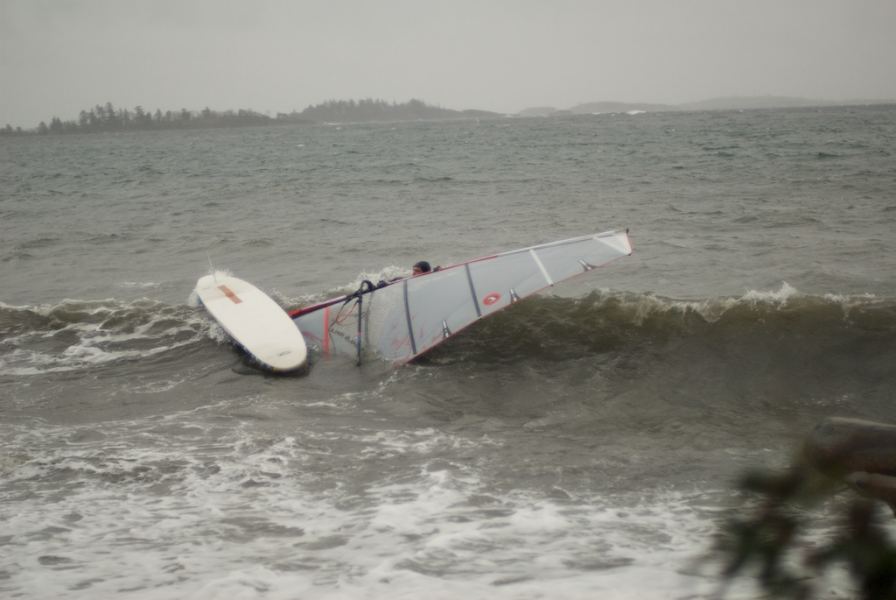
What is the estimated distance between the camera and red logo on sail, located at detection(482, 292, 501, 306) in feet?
28.9

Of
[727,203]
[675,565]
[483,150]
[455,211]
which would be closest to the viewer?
[675,565]

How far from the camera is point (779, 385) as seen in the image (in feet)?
28.4

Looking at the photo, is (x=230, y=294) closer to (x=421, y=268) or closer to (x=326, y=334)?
(x=326, y=334)

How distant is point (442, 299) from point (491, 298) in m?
0.82

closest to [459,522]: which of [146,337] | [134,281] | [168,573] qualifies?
[168,573]

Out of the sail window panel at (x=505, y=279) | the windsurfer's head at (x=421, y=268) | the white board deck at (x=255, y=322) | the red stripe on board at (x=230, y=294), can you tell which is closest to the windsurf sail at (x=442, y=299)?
the sail window panel at (x=505, y=279)

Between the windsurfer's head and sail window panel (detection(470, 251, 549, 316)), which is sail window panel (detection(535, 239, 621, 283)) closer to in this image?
sail window panel (detection(470, 251, 549, 316))

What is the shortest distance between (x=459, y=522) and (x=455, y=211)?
1777 centimetres

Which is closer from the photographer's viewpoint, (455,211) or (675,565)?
(675,565)

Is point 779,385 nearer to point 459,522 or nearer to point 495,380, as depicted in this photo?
point 495,380

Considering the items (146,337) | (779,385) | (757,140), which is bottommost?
(779,385)

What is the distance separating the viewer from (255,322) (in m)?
10.8

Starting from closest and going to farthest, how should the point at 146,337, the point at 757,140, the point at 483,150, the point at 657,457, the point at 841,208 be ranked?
the point at 657,457 < the point at 146,337 < the point at 841,208 < the point at 757,140 < the point at 483,150

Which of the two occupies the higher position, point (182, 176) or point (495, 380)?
point (182, 176)
